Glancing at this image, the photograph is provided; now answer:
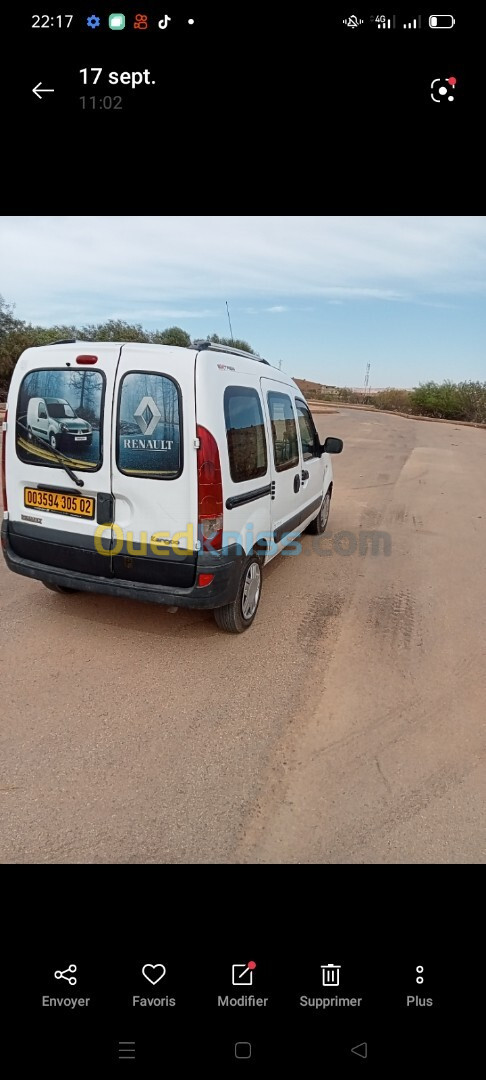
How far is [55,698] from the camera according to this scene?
2977mm

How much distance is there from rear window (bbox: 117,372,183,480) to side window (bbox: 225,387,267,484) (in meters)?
0.36

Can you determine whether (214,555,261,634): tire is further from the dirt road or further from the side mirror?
the side mirror

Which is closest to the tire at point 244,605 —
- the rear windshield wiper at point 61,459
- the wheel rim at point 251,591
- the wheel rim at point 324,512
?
the wheel rim at point 251,591

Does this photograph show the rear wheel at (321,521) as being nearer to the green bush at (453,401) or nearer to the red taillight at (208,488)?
the red taillight at (208,488)

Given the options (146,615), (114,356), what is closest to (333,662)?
(146,615)

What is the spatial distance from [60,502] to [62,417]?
0.56 meters
